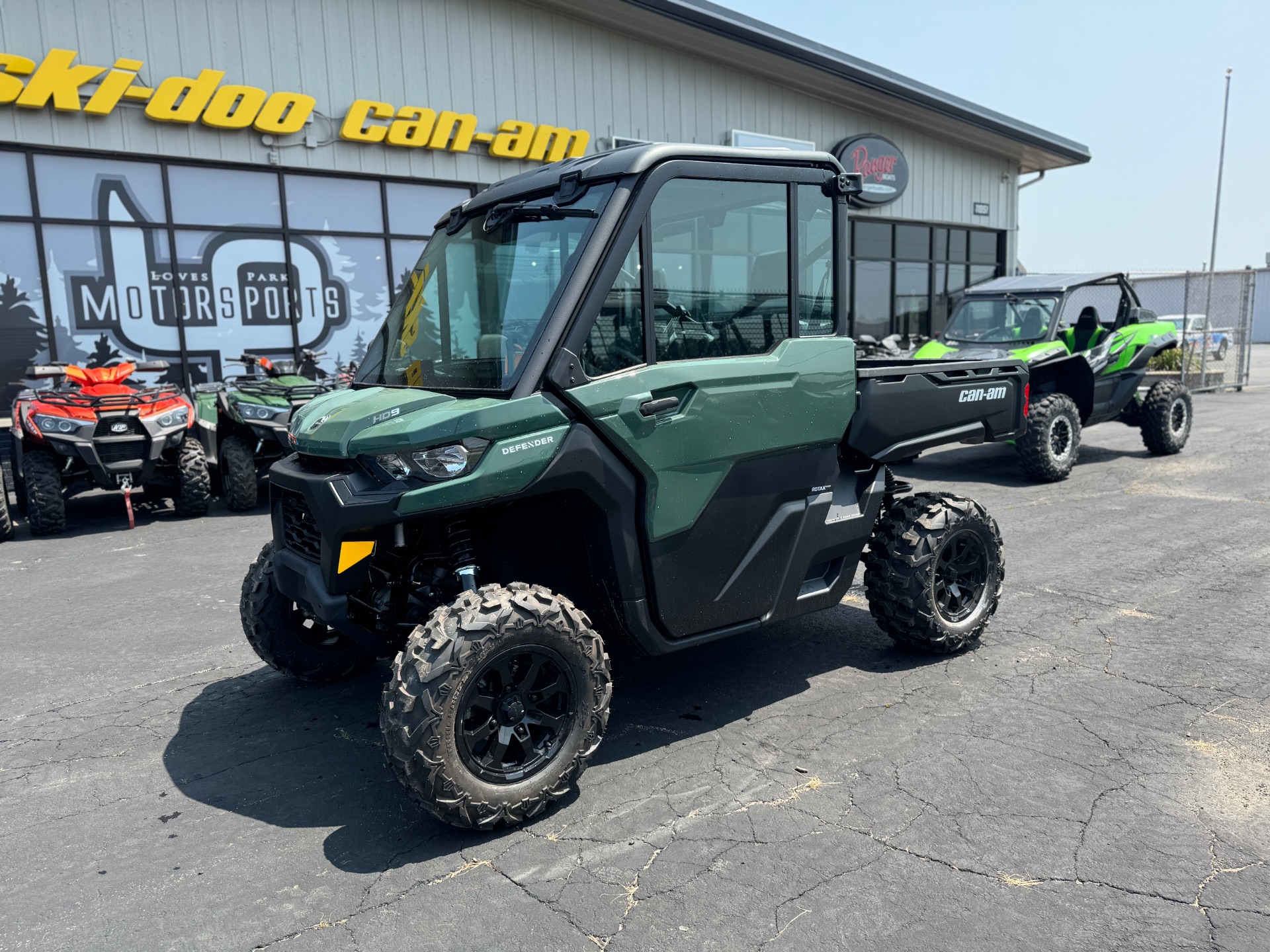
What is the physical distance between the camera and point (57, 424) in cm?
855

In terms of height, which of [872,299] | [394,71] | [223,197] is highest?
Result: [394,71]

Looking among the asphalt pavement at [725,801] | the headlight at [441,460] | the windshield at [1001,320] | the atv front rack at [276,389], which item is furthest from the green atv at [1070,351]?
the headlight at [441,460]

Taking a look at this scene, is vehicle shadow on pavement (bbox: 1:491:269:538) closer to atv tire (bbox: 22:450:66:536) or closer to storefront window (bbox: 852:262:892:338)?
atv tire (bbox: 22:450:66:536)

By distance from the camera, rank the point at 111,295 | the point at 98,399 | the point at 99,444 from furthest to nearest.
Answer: the point at 111,295, the point at 98,399, the point at 99,444

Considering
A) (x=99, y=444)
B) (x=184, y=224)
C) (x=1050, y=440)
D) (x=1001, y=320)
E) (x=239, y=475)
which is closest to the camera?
(x=99, y=444)

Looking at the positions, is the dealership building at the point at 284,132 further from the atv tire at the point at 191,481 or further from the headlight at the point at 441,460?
the headlight at the point at 441,460

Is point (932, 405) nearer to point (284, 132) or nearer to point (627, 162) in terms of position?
point (627, 162)

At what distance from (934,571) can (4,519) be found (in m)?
8.18

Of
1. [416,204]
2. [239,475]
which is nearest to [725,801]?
[239,475]

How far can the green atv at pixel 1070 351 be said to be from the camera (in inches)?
390

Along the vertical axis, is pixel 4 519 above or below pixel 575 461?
below

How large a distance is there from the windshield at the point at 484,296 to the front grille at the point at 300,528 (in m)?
0.65

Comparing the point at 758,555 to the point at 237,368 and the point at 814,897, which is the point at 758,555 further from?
the point at 237,368

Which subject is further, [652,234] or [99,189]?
[99,189]
